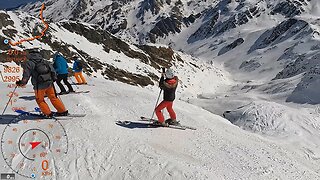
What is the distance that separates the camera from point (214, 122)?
15.6 meters

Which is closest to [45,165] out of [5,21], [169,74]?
[169,74]

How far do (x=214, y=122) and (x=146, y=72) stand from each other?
58823 millimetres

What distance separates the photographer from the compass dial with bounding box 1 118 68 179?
9.34 meters

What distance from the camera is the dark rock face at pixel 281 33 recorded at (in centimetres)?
14862

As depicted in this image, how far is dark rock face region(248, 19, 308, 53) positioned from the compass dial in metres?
149

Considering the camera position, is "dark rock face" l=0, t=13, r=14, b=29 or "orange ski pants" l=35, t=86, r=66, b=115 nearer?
"orange ski pants" l=35, t=86, r=66, b=115

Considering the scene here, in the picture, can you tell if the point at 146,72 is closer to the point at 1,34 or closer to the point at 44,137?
the point at 1,34

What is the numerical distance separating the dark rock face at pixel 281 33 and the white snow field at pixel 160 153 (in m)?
145

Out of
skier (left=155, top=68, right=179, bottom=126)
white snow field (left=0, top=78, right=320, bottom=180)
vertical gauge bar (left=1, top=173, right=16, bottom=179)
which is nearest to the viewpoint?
vertical gauge bar (left=1, top=173, right=16, bottom=179)

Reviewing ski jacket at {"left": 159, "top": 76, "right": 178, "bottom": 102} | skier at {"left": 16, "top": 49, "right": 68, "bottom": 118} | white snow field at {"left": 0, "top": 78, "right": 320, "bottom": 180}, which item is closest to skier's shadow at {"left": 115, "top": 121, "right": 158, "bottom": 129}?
white snow field at {"left": 0, "top": 78, "right": 320, "bottom": 180}

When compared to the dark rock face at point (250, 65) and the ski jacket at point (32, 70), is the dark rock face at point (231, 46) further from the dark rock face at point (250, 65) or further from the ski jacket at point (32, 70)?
the ski jacket at point (32, 70)

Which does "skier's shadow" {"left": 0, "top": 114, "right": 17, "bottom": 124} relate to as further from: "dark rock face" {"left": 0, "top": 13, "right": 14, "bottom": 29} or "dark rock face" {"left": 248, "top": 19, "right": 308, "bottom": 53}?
"dark rock face" {"left": 248, "top": 19, "right": 308, "bottom": 53}

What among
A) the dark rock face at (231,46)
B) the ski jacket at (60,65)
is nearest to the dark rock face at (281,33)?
the dark rock face at (231,46)

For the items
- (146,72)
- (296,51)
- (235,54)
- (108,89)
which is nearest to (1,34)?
(146,72)
